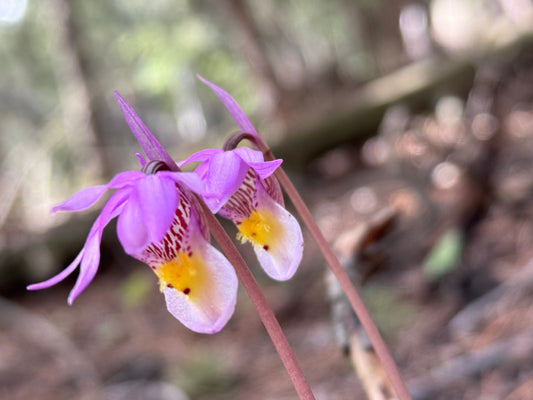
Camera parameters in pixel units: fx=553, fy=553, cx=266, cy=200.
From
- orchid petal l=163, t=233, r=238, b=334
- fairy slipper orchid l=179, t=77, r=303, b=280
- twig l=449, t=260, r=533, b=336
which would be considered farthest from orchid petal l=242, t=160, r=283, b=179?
twig l=449, t=260, r=533, b=336

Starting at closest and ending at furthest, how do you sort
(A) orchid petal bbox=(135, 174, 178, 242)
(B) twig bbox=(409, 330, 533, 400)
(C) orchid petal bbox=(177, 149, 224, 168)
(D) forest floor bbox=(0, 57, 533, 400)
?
(A) orchid petal bbox=(135, 174, 178, 242), (C) orchid petal bbox=(177, 149, 224, 168), (B) twig bbox=(409, 330, 533, 400), (D) forest floor bbox=(0, 57, 533, 400)

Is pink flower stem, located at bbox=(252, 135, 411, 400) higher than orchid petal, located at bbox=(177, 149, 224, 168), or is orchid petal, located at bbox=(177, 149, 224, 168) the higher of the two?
orchid petal, located at bbox=(177, 149, 224, 168)

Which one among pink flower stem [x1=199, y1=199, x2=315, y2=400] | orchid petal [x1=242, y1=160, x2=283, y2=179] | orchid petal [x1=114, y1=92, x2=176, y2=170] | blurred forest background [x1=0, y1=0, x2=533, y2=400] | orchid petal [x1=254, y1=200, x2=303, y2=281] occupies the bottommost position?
pink flower stem [x1=199, y1=199, x2=315, y2=400]

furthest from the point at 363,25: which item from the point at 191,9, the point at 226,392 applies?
the point at 226,392

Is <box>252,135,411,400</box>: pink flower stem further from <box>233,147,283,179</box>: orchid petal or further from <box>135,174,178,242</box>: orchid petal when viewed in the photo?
<box>135,174,178,242</box>: orchid petal

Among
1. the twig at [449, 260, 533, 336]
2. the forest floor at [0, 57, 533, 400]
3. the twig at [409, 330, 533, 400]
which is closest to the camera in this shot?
the twig at [409, 330, 533, 400]

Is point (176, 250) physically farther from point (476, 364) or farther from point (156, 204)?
point (476, 364)

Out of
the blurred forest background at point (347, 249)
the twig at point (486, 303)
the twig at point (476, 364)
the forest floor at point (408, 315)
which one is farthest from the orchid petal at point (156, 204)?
A: the twig at point (486, 303)

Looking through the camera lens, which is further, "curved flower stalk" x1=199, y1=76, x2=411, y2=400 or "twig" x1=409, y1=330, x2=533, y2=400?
"twig" x1=409, y1=330, x2=533, y2=400
